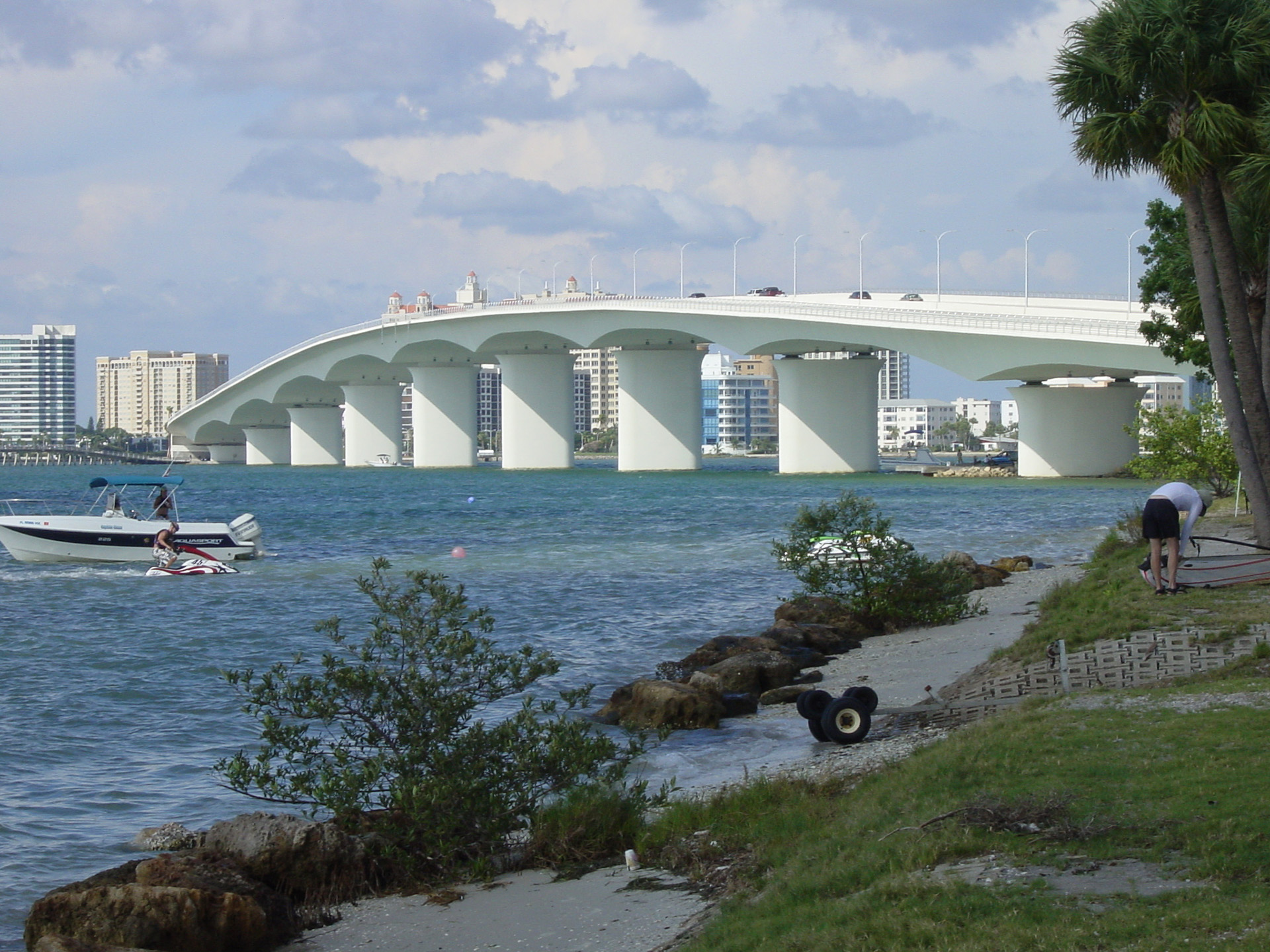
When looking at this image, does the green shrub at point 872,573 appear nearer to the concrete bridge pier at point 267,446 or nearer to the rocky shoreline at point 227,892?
the rocky shoreline at point 227,892

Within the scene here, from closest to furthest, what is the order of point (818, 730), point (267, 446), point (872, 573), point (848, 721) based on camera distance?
point (848, 721) → point (818, 730) → point (872, 573) → point (267, 446)

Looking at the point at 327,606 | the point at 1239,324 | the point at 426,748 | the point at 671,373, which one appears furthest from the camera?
the point at 671,373

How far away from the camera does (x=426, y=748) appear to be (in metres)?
9.30

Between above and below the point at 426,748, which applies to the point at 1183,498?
above

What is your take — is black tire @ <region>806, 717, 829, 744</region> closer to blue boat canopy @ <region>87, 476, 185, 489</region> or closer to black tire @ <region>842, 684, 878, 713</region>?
black tire @ <region>842, 684, 878, 713</region>

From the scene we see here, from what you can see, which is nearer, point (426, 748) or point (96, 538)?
Answer: point (426, 748)

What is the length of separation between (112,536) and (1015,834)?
32.1 meters

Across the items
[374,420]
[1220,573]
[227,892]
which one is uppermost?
[374,420]

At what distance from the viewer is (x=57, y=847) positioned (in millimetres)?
10516

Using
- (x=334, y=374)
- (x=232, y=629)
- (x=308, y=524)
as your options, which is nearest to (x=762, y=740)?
(x=232, y=629)

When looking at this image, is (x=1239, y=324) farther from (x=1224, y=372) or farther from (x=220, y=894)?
(x=220, y=894)

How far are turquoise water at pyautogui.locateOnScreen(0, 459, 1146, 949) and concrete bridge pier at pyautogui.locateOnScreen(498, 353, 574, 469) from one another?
29.3 meters

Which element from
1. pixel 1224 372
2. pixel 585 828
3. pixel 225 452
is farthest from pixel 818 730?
pixel 225 452

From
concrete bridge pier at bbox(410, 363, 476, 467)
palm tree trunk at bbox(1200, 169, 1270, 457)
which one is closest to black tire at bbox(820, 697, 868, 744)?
palm tree trunk at bbox(1200, 169, 1270, 457)
